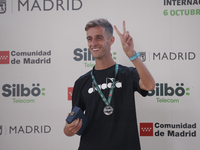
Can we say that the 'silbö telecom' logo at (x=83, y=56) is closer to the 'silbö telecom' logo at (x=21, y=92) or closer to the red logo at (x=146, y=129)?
the 'silbö telecom' logo at (x=21, y=92)

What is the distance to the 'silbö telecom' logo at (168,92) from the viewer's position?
8.73 ft

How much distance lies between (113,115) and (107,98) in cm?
17

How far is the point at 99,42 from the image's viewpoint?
197cm

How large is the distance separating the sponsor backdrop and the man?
2.58ft

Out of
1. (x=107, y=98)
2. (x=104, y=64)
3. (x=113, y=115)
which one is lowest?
(x=113, y=115)

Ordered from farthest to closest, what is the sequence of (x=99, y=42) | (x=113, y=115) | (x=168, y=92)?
(x=168, y=92)
(x=99, y=42)
(x=113, y=115)

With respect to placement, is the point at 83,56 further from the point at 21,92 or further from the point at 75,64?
the point at 21,92

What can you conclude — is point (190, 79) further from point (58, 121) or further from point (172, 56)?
point (58, 121)

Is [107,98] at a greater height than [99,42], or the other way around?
[99,42]

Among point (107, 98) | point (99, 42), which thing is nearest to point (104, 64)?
point (99, 42)

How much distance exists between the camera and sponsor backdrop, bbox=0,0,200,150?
2.66 meters

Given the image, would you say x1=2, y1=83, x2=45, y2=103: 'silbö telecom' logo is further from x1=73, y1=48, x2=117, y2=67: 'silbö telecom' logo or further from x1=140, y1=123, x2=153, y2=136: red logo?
x1=140, y1=123, x2=153, y2=136: red logo

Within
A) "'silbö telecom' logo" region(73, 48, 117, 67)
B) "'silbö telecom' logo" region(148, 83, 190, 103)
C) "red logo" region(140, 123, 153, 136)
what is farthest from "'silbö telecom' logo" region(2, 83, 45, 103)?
"'silbö telecom' logo" region(148, 83, 190, 103)

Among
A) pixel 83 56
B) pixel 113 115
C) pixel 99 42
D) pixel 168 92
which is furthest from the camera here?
pixel 83 56
